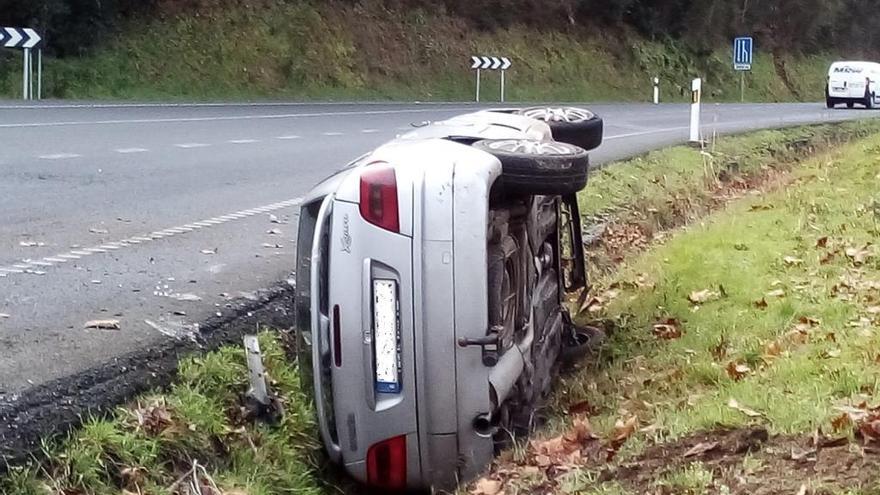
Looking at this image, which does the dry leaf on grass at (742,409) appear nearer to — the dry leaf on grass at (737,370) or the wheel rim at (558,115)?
the dry leaf on grass at (737,370)

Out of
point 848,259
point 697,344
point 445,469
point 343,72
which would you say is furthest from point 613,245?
point 343,72

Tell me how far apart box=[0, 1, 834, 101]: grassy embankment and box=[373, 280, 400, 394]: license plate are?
21261 mm

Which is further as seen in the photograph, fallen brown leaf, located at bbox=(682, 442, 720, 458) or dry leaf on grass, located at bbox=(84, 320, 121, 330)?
dry leaf on grass, located at bbox=(84, 320, 121, 330)

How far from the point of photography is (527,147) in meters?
5.42

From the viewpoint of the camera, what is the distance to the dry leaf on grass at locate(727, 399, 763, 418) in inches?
190

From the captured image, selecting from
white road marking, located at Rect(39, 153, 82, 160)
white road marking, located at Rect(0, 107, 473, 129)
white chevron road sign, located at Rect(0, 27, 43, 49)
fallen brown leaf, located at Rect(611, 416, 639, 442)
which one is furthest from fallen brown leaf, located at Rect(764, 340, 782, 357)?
white chevron road sign, located at Rect(0, 27, 43, 49)

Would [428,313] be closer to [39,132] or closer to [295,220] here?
[295,220]

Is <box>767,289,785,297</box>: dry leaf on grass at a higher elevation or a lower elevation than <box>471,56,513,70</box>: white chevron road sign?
lower

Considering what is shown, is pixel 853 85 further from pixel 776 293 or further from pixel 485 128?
pixel 485 128

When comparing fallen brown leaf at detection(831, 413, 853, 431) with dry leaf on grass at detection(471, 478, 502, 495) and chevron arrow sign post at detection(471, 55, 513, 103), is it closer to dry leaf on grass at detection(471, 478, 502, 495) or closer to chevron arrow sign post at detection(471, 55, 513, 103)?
dry leaf on grass at detection(471, 478, 502, 495)

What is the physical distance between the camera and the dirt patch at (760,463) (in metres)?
3.92

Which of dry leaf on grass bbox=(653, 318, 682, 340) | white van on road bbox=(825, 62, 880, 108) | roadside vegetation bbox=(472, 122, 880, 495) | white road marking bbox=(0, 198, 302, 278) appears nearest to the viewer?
roadside vegetation bbox=(472, 122, 880, 495)

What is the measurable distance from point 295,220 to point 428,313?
4719mm

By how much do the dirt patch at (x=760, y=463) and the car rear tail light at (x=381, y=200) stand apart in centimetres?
123
